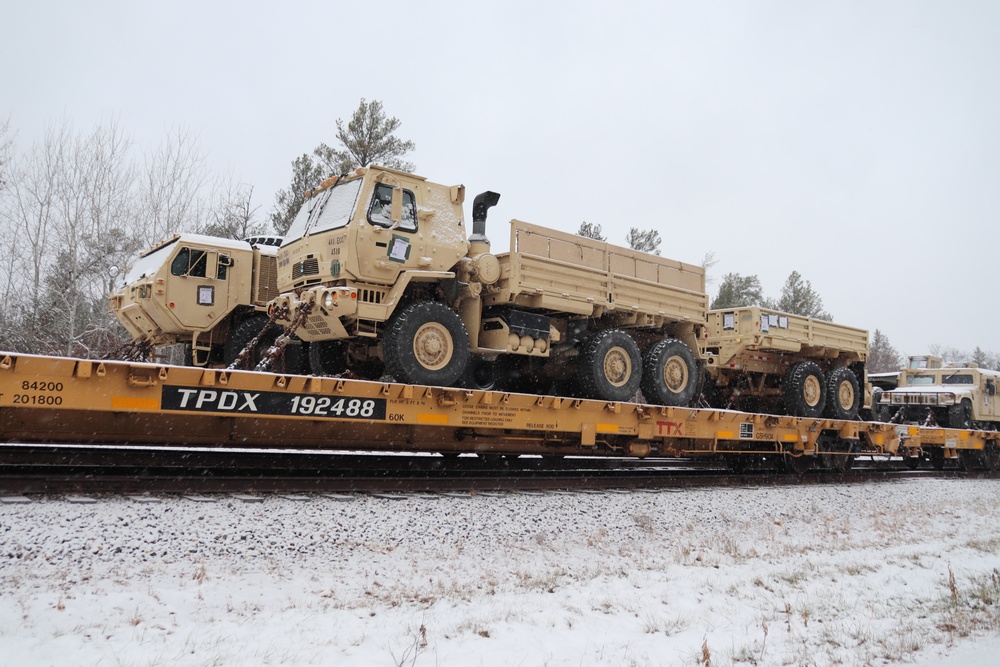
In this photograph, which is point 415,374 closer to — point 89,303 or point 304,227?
point 304,227

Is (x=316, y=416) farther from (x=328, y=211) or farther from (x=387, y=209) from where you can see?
(x=328, y=211)

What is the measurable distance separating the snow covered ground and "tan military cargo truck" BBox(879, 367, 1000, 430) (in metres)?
11.7

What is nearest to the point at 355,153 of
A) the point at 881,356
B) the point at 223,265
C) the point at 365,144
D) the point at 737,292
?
the point at 365,144

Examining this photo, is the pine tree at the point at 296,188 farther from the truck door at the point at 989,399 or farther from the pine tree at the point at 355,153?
the truck door at the point at 989,399

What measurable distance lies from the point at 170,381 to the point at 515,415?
11.9ft

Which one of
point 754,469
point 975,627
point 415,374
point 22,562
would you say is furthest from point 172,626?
point 754,469

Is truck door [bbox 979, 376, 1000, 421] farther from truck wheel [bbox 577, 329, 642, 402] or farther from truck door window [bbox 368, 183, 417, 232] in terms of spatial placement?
truck door window [bbox 368, 183, 417, 232]

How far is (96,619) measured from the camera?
4.10 m

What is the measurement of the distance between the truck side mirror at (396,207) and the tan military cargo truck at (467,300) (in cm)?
2

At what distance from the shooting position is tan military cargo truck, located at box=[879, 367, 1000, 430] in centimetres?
1823

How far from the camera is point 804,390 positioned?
13.5 meters

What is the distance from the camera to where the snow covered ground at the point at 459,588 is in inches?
160

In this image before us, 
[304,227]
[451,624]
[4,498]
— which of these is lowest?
[451,624]

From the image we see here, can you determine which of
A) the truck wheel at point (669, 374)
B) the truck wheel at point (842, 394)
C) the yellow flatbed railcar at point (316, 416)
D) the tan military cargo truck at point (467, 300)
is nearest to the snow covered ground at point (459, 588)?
the yellow flatbed railcar at point (316, 416)
